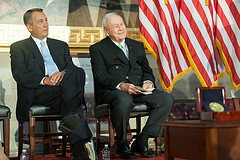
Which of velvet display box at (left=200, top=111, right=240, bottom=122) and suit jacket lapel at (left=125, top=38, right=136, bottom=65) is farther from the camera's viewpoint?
suit jacket lapel at (left=125, top=38, right=136, bottom=65)

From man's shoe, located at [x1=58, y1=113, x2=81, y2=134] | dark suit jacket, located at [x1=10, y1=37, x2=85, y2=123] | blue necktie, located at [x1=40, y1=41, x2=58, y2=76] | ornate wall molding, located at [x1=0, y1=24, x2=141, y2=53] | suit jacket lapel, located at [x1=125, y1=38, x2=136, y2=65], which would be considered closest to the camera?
man's shoe, located at [x1=58, y1=113, x2=81, y2=134]

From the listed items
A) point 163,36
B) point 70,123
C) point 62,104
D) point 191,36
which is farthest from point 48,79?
point 191,36

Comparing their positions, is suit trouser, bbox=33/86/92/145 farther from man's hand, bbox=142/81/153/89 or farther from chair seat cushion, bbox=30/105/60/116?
man's hand, bbox=142/81/153/89

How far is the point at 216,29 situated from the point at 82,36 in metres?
1.65

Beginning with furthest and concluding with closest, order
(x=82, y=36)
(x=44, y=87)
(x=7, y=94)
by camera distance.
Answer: (x=82, y=36), (x=7, y=94), (x=44, y=87)

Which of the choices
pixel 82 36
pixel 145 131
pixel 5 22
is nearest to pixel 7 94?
pixel 5 22

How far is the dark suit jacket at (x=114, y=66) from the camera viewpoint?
3.84 m

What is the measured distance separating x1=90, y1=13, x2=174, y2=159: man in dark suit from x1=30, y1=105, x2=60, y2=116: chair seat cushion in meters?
0.55

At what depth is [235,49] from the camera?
15.0 feet

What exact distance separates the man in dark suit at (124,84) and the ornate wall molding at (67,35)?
70 centimetres

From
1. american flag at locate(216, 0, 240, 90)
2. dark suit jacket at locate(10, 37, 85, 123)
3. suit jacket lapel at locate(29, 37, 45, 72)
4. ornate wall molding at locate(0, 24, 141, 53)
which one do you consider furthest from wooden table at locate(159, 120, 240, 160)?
ornate wall molding at locate(0, 24, 141, 53)

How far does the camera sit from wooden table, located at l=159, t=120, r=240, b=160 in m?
2.21

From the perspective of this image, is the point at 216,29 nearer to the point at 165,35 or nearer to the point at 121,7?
the point at 165,35

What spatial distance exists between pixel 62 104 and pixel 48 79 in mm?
377
